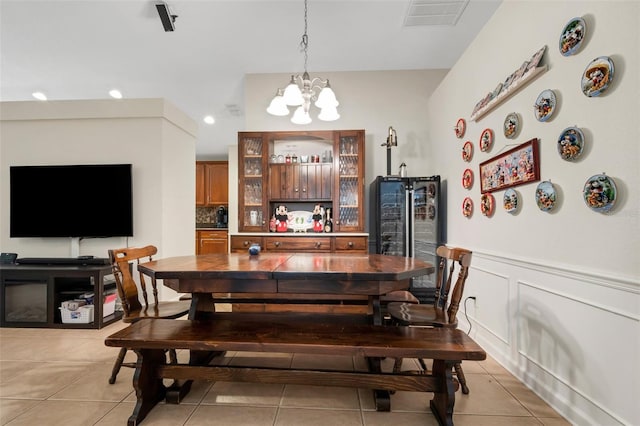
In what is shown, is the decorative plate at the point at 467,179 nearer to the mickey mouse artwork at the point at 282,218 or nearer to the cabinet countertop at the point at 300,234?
the cabinet countertop at the point at 300,234

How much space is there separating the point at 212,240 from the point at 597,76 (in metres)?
7.41

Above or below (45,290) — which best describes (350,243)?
above

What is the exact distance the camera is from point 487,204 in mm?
2553

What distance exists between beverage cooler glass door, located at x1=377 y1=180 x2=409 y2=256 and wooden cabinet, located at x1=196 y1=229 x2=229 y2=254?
492 centimetres

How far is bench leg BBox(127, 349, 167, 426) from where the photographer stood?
1.66 m

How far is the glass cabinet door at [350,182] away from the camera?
386cm

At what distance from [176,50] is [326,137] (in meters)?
2.14

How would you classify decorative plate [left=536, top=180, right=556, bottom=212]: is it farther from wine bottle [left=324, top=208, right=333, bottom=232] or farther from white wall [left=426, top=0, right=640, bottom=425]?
wine bottle [left=324, top=208, right=333, bottom=232]

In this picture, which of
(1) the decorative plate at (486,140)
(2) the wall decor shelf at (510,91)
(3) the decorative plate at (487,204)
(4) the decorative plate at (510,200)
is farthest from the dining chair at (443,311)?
(2) the wall decor shelf at (510,91)

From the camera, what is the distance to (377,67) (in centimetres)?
419

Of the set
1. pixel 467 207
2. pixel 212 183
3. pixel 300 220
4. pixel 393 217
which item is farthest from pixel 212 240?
pixel 467 207

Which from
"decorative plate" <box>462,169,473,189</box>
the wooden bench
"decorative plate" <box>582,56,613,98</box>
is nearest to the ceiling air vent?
"decorative plate" <box>462,169,473,189</box>

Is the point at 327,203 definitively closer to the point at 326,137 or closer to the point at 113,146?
the point at 326,137

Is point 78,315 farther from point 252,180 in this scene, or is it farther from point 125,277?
point 252,180
